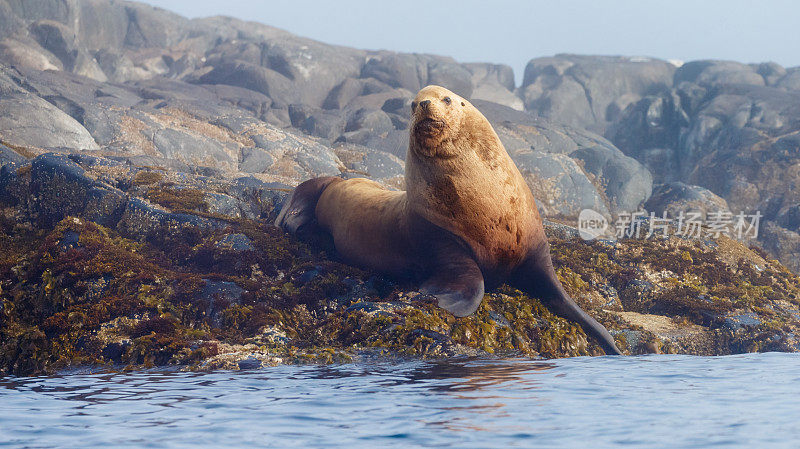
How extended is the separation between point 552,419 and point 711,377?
190 cm

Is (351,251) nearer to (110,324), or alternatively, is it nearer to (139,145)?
(110,324)

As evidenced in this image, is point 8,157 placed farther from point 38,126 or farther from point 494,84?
point 494,84

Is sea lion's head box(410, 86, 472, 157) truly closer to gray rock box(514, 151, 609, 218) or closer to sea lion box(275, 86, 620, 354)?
sea lion box(275, 86, 620, 354)

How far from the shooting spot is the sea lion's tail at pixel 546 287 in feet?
20.9

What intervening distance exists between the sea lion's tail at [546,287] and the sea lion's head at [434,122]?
4.51 feet

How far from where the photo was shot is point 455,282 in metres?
5.97

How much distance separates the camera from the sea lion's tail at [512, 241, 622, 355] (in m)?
6.36

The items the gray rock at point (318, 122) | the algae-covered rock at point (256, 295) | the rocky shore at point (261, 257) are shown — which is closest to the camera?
the algae-covered rock at point (256, 295)

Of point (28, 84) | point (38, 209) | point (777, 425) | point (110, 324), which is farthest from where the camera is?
point (28, 84)

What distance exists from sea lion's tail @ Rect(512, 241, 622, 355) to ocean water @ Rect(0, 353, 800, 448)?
1268mm

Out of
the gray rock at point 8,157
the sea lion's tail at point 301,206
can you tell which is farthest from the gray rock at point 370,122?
the gray rock at point 8,157

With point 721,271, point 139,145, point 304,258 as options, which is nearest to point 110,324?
point 304,258

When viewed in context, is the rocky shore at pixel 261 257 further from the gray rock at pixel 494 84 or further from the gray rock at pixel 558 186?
the gray rock at pixel 494 84

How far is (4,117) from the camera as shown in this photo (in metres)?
15.4
